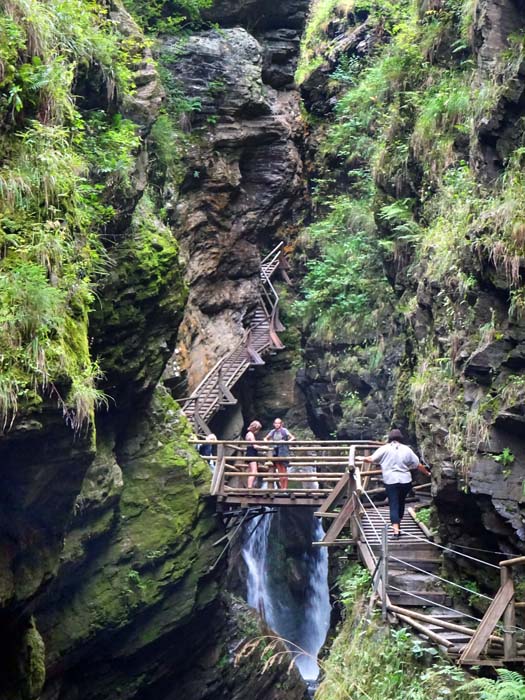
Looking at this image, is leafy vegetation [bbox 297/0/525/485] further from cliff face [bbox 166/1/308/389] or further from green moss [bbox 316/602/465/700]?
green moss [bbox 316/602/465/700]

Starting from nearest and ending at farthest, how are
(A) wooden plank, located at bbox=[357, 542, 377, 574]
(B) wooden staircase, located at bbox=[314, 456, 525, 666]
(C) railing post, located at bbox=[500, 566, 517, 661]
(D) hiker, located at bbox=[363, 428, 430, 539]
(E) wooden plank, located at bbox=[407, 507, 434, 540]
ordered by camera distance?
1. (C) railing post, located at bbox=[500, 566, 517, 661]
2. (B) wooden staircase, located at bbox=[314, 456, 525, 666]
3. (A) wooden plank, located at bbox=[357, 542, 377, 574]
4. (D) hiker, located at bbox=[363, 428, 430, 539]
5. (E) wooden plank, located at bbox=[407, 507, 434, 540]

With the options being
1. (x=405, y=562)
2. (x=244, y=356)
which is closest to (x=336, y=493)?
(x=405, y=562)

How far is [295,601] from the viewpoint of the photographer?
67.7ft

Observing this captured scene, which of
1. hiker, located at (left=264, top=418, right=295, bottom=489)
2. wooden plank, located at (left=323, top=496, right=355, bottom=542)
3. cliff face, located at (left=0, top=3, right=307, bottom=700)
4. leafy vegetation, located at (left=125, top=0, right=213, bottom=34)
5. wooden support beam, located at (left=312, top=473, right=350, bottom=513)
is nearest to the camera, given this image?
cliff face, located at (left=0, top=3, right=307, bottom=700)

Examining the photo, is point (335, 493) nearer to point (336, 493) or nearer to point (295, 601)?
point (336, 493)

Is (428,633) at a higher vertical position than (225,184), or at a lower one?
lower

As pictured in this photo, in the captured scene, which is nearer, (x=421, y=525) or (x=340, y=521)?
(x=340, y=521)

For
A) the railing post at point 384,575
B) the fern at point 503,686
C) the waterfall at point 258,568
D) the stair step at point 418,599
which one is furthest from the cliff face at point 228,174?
the fern at point 503,686

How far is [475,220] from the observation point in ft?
34.4

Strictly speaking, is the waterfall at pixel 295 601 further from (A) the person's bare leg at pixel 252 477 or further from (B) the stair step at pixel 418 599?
(B) the stair step at pixel 418 599

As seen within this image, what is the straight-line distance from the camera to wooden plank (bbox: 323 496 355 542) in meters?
11.1

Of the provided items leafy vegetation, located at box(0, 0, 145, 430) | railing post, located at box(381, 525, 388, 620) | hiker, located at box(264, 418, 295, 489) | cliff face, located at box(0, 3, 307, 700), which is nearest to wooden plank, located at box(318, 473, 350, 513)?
hiker, located at box(264, 418, 295, 489)

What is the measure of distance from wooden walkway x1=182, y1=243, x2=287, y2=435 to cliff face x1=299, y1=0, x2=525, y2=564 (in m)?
1.17

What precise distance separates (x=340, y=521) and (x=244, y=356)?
1009 cm
